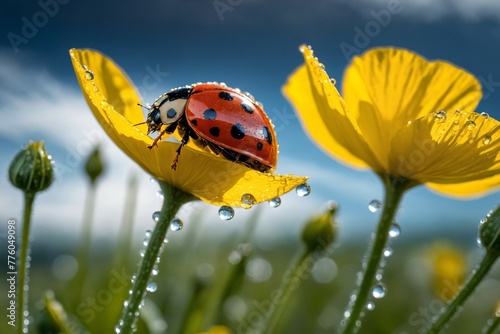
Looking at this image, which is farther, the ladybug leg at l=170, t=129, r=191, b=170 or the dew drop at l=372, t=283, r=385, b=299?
the dew drop at l=372, t=283, r=385, b=299

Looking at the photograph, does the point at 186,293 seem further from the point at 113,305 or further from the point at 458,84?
the point at 458,84

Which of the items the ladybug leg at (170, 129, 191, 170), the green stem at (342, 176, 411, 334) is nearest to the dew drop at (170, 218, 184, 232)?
the ladybug leg at (170, 129, 191, 170)

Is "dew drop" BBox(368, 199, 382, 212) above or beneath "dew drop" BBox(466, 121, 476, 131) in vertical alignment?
beneath

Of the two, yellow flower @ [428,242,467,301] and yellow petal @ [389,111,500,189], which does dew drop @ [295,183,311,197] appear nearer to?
yellow petal @ [389,111,500,189]

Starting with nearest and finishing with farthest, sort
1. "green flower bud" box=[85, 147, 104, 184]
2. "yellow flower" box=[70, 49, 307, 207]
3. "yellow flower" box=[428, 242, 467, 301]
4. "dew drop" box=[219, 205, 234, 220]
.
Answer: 1. "yellow flower" box=[70, 49, 307, 207]
2. "dew drop" box=[219, 205, 234, 220]
3. "green flower bud" box=[85, 147, 104, 184]
4. "yellow flower" box=[428, 242, 467, 301]

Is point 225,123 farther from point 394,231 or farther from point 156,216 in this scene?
point 394,231

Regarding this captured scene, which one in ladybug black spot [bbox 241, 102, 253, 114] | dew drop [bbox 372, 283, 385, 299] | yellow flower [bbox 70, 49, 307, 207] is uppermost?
ladybug black spot [bbox 241, 102, 253, 114]

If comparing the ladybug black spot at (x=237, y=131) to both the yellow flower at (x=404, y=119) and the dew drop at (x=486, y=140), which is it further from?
the dew drop at (x=486, y=140)

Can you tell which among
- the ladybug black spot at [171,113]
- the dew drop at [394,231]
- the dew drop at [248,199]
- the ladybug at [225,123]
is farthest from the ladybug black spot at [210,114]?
the dew drop at [394,231]
